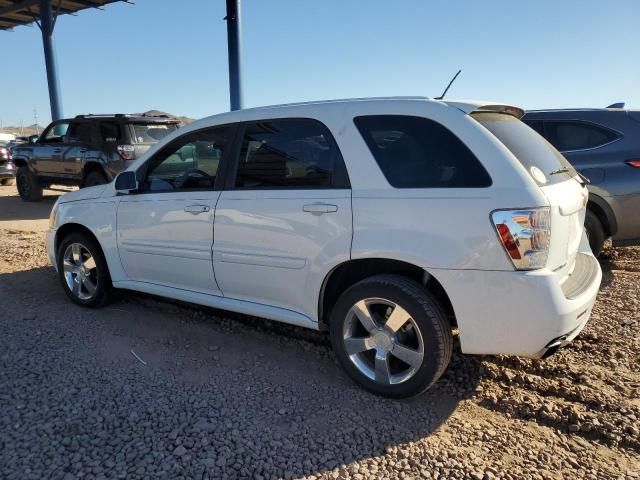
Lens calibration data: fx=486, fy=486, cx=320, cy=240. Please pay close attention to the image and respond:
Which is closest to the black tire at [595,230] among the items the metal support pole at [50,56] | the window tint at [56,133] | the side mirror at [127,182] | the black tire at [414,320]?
the black tire at [414,320]

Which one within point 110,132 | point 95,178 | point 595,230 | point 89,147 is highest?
point 110,132

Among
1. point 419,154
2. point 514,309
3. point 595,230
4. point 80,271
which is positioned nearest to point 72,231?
point 80,271

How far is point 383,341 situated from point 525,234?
40.2 inches

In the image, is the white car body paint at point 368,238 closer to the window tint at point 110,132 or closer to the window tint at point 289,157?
the window tint at point 289,157

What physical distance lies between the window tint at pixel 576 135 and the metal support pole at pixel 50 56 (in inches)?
806

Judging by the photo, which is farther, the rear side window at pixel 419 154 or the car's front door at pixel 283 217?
the car's front door at pixel 283 217

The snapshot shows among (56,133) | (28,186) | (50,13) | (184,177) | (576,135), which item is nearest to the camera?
(184,177)

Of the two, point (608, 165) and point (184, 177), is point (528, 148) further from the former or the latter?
point (608, 165)

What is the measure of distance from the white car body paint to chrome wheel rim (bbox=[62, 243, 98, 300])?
741 mm

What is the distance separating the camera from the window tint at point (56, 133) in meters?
10.7

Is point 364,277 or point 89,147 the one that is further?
point 89,147

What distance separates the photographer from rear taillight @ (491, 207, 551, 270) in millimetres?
2467

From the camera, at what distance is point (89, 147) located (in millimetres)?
9820

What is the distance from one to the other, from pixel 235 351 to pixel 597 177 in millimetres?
4012
